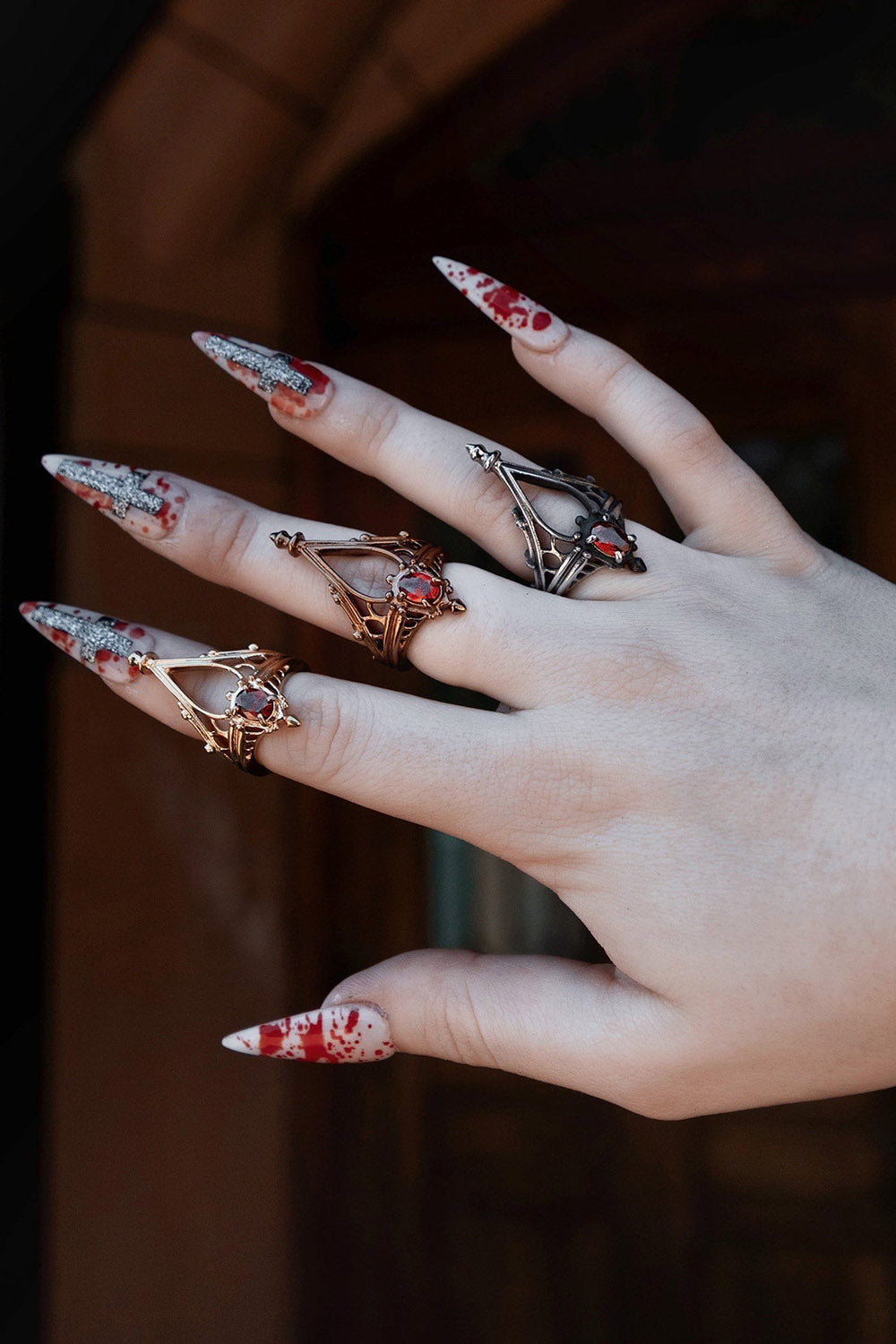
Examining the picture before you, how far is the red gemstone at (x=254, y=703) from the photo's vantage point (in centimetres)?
58

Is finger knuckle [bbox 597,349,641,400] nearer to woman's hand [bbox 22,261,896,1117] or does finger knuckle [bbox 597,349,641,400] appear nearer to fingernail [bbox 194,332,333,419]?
woman's hand [bbox 22,261,896,1117]

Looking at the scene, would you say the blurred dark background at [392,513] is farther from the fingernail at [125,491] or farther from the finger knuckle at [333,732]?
the finger knuckle at [333,732]

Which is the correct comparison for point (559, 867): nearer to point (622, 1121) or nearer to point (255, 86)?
point (622, 1121)

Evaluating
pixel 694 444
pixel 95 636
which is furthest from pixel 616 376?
pixel 95 636

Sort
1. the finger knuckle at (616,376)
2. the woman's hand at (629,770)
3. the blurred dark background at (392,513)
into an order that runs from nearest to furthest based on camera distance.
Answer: the woman's hand at (629,770) < the finger knuckle at (616,376) < the blurred dark background at (392,513)

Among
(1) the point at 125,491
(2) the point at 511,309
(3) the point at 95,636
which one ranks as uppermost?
Result: (2) the point at 511,309

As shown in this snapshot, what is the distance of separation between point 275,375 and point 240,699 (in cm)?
25

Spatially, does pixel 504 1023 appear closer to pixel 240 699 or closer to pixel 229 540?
pixel 240 699

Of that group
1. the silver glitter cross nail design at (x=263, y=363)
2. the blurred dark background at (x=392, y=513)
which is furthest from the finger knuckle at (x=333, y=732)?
the blurred dark background at (x=392, y=513)

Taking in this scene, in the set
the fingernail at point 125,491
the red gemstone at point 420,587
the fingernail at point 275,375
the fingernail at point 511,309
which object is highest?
the fingernail at point 511,309

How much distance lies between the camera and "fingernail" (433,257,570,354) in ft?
2.14

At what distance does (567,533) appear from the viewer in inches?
24.6

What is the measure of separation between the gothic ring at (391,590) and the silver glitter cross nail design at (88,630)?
13 cm

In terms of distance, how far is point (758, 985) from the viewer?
1.82 feet
